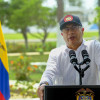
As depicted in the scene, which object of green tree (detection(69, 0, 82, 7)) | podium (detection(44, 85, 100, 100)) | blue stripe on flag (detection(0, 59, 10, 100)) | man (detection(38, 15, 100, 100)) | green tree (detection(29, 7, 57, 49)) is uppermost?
green tree (detection(69, 0, 82, 7))

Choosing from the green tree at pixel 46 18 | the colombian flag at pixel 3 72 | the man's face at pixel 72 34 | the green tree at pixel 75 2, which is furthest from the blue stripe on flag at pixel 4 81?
the green tree at pixel 75 2

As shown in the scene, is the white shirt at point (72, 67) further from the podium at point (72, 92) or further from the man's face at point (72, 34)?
the podium at point (72, 92)

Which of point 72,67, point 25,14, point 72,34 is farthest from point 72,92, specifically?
point 25,14

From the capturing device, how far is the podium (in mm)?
2387

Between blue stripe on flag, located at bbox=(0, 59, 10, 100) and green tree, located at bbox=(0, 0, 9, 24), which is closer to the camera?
blue stripe on flag, located at bbox=(0, 59, 10, 100)

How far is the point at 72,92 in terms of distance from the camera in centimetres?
241

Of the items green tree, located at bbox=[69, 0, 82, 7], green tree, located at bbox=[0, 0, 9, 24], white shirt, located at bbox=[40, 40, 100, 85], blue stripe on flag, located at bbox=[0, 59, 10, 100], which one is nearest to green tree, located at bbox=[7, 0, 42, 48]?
green tree, located at bbox=[0, 0, 9, 24]

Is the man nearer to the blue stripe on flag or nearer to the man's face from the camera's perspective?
the man's face

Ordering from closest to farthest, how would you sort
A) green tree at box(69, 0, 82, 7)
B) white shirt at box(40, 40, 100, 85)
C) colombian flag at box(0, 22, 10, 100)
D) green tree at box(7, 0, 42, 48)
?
1. white shirt at box(40, 40, 100, 85)
2. colombian flag at box(0, 22, 10, 100)
3. green tree at box(7, 0, 42, 48)
4. green tree at box(69, 0, 82, 7)

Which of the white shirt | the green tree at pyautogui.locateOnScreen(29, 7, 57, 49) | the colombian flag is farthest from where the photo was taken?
the green tree at pyautogui.locateOnScreen(29, 7, 57, 49)

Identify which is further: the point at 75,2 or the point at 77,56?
the point at 75,2

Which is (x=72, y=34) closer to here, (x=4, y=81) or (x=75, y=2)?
(x=4, y=81)

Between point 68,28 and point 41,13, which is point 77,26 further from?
point 41,13

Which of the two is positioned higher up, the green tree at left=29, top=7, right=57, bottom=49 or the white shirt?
the green tree at left=29, top=7, right=57, bottom=49
